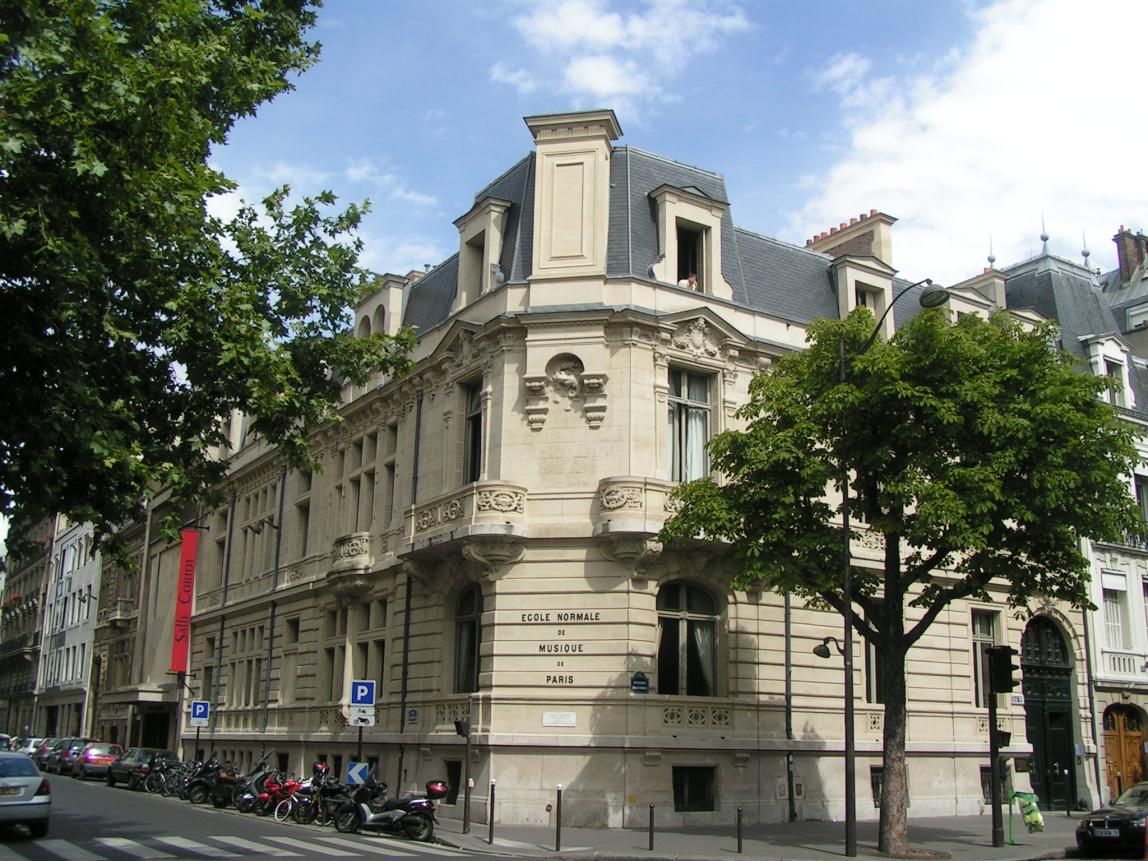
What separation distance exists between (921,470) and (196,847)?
13917 mm

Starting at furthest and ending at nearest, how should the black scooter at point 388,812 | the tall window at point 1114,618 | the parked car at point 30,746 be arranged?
the parked car at point 30,746, the tall window at point 1114,618, the black scooter at point 388,812

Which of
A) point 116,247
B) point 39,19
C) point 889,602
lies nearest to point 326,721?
point 889,602

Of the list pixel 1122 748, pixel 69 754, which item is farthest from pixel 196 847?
pixel 69 754

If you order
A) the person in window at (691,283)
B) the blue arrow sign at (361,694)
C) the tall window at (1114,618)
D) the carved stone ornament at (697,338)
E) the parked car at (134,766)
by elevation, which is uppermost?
the person in window at (691,283)

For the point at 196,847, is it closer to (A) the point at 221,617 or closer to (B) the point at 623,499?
(B) the point at 623,499

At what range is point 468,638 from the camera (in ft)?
86.3

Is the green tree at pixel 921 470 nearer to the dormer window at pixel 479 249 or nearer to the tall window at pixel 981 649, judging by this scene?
the dormer window at pixel 479 249

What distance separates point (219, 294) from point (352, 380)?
Result: 11.8 feet

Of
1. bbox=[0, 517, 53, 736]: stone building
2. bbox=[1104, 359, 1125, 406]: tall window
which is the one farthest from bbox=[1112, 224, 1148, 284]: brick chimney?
bbox=[0, 517, 53, 736]: stone building

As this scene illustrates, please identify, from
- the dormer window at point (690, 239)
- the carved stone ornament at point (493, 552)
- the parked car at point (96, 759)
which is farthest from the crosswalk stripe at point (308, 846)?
the parked car at point (96, 759)

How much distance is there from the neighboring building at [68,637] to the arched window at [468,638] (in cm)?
4409

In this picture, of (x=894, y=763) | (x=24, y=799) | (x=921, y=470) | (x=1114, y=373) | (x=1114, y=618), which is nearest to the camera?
(x=24, y=799)

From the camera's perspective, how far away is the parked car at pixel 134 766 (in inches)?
1362

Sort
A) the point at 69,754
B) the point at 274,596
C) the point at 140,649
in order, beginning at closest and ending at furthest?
1. the point at 274,596
2. the point at 69,754
3. the point at 140,649
